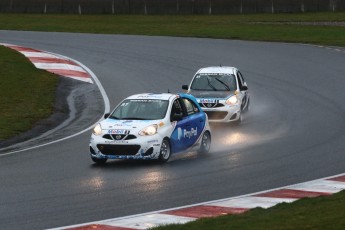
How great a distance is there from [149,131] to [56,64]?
17.8 metres

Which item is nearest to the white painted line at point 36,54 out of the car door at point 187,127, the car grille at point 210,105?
the car grille at point 210,105

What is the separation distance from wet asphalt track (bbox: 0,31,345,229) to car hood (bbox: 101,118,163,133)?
747mm

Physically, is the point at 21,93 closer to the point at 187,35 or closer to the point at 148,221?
the point at 148,221

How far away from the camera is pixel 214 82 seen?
28.8 meters

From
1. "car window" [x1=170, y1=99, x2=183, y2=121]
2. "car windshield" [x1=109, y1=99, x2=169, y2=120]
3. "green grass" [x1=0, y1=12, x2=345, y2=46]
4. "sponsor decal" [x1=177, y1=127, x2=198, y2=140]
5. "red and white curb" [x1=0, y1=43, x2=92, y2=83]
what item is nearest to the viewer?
"car windshield" [x1=109, y1=99, x2=169, y2=120]

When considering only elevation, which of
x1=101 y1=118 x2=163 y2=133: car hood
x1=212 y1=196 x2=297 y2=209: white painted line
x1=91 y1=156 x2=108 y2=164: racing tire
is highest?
x1=101 y1=118 x2=163 y2=133: car hood

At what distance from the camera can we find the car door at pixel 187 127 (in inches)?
819

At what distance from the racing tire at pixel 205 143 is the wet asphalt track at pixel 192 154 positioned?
0.81 feet

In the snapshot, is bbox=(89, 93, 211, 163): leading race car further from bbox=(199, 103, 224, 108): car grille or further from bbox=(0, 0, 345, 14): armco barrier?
bbox=(0, 0, 345, 14): armco barrier

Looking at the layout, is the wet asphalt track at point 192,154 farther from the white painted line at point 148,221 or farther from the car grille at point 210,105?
the car grille at point 210,105

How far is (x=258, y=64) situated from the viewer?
40.2m

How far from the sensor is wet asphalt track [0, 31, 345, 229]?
51.6ft

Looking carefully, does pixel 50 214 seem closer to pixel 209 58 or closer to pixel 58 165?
pixel 58 165

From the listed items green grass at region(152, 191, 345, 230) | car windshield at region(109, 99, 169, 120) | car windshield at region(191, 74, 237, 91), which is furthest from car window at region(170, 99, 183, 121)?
green grass at region(152, 191, 345, 230)
